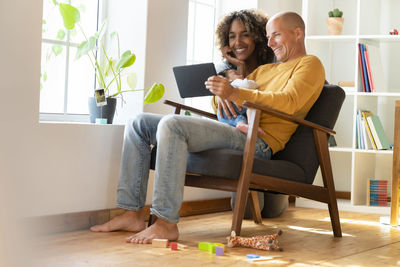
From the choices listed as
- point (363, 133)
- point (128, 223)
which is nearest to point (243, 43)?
point (128, 223)

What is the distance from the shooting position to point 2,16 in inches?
9.1

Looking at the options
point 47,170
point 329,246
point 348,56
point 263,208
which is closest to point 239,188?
point 329,246

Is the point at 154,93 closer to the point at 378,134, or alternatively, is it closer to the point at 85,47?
the point at 85,47

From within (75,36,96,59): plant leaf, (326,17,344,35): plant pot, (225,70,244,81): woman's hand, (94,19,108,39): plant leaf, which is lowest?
(225,70,244,81): woman's hand

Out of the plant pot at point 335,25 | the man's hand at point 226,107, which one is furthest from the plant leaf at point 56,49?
the plant pot at point 335,25

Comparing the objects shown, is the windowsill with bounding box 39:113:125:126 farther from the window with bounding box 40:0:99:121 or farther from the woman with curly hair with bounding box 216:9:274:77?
the woman with curly hair with bounding box 216:9:274:77

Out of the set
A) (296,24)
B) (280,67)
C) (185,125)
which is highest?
(296,24)

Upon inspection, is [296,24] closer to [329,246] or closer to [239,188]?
[239,188]

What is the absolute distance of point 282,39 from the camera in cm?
258

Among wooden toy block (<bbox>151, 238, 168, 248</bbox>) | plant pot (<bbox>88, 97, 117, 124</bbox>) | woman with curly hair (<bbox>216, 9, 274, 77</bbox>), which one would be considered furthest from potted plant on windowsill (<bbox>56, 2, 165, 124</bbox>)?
wooden toy block (<bbox>151, 238, 168, 248</bbox>)

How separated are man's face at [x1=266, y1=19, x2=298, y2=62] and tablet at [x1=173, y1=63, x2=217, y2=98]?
0.43 metres

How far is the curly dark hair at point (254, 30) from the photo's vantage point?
3.00 meters

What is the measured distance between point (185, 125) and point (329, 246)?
853 mm

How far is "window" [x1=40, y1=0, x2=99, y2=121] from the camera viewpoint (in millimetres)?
2664
